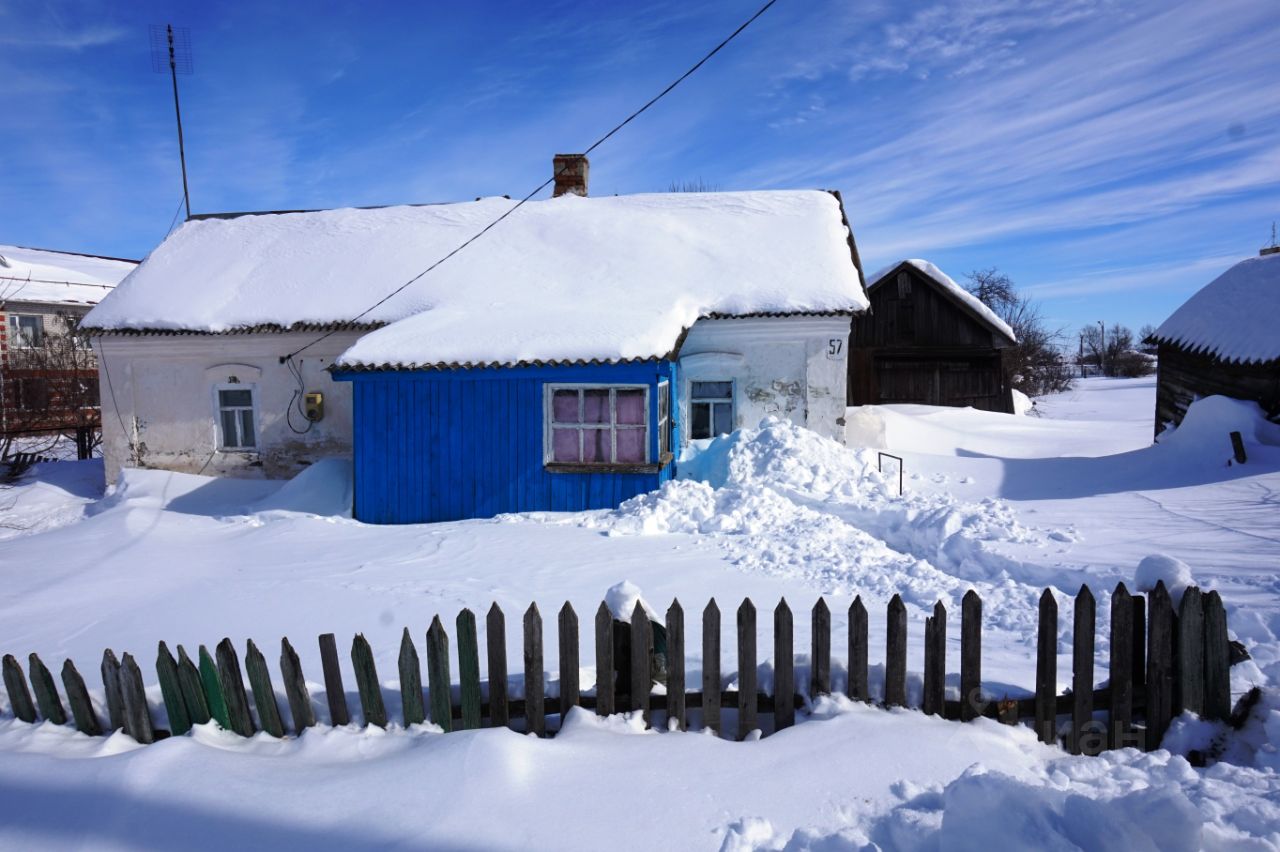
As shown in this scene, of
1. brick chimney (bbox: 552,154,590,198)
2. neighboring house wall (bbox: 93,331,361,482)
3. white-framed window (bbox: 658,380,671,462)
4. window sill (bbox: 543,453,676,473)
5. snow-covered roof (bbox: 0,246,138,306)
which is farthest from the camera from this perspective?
snow-covered roof (bbox: 0,246,138,306)

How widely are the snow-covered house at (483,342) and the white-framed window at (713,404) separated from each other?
4 centimetres

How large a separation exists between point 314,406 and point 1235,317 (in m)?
16.7

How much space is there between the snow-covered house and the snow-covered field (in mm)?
943

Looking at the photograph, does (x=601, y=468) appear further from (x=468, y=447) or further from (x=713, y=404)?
(x=713, y=404)

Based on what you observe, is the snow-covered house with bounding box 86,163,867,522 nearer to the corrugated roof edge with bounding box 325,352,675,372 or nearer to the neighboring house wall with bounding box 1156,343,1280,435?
the corrugated roof edge with bounding box 325,352,675,372

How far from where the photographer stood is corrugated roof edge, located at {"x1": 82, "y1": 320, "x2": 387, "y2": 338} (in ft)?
40.9

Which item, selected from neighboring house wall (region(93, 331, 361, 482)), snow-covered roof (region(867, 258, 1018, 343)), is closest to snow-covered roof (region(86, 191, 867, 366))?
neighboring house wall (region(93, 331, 361, 482))

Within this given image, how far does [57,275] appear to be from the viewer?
102 ft

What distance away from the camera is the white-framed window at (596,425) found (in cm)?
1009

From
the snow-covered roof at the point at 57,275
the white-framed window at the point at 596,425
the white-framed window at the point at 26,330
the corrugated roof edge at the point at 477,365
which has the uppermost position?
the snow-covered roof at the point at 57,275

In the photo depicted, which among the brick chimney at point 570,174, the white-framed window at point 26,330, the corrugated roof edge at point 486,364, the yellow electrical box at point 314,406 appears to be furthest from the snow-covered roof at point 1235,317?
the white-framed window at point 26,330

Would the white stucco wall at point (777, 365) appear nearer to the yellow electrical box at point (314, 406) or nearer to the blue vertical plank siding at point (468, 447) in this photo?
the blue vertical plank siding at point (468, 447)

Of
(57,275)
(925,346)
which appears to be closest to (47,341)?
(57,275)

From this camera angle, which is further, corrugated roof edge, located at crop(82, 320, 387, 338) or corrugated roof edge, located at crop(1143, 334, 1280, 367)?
corrugated roof edge, located at crop(82, 320, 387, 338)
